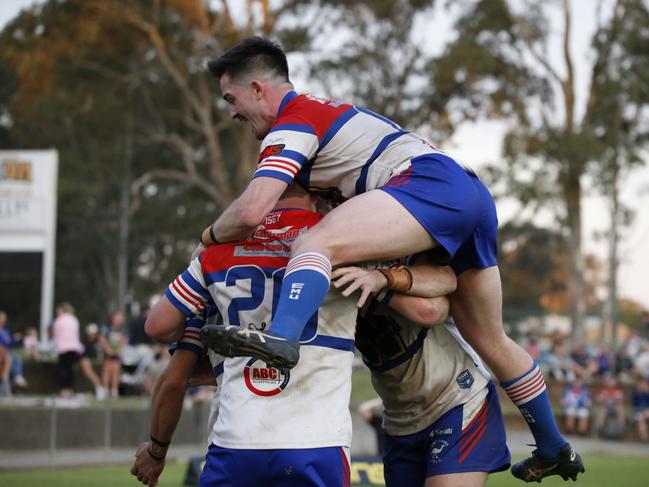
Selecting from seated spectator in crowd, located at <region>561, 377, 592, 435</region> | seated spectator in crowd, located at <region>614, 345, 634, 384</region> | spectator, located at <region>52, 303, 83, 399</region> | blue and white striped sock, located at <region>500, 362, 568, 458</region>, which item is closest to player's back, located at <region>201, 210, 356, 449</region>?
blue and white striped sock, located at <region>500, 362, 568, 458</region>

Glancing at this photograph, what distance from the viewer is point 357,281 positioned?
4.25 metres

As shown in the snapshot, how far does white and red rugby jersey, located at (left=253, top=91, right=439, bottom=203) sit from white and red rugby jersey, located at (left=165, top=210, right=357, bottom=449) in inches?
19.3

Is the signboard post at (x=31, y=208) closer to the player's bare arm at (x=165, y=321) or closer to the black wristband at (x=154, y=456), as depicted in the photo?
the black wristband at (x=154, y=456)

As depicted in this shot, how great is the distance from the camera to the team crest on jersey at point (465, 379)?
5094mm

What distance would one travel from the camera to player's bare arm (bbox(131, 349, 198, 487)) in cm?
468

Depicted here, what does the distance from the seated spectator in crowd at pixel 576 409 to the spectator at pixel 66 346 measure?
976cm

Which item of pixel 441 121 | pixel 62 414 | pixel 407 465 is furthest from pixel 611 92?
pixel 407 465

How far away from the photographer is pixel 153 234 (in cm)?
4884

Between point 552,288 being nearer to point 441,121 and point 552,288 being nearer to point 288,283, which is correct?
point 441,121

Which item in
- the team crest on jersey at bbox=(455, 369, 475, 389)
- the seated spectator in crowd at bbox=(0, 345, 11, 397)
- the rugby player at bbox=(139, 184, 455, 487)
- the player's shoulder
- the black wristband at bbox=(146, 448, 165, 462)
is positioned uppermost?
the player's shoulder

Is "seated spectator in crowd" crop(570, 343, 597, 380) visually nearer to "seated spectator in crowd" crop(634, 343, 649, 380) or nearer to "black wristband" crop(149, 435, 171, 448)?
"seated spectator in crowd" crop(634, 343, 649, 380)

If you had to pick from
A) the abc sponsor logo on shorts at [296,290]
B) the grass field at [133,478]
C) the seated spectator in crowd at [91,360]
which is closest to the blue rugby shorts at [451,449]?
the abc sponsor logo on shorts at [296,290]

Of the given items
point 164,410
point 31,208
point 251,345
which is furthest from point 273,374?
point 31,208

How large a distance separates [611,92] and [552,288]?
39290 mm
